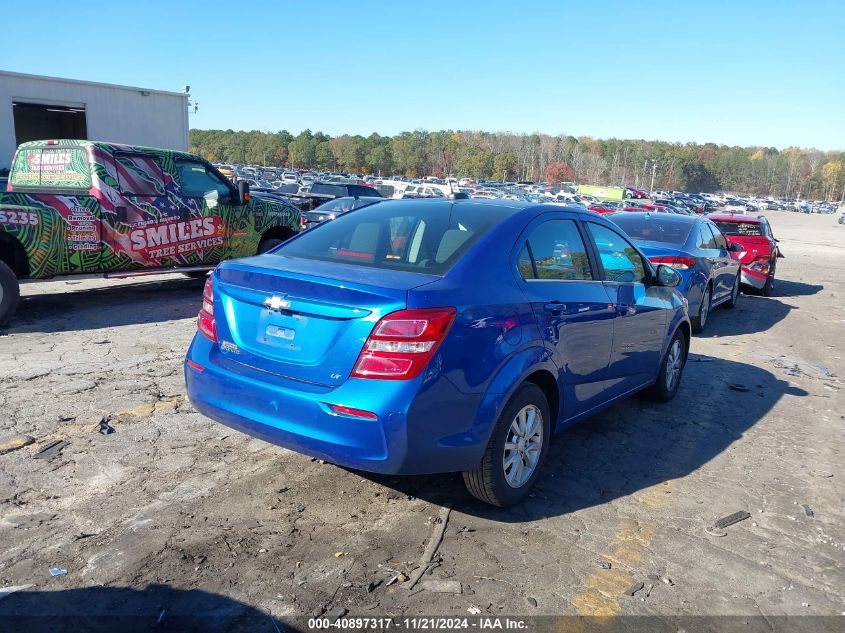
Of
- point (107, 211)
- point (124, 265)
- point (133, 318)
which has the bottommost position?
point (133, 318)

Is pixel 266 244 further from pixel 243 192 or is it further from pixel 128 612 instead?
pixel 128 612

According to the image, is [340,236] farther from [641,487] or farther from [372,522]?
[641,487]

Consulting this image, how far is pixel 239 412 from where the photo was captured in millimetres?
3518

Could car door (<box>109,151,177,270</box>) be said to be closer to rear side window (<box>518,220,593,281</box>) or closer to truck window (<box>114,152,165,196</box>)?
truck window (<box>114,152,165,196</box>)

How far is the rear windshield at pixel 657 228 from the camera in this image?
9305mm

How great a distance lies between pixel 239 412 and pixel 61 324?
5.21 meters

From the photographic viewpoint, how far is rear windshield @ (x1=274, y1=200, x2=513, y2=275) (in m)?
3.75

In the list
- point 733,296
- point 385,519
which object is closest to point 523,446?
point 385,519

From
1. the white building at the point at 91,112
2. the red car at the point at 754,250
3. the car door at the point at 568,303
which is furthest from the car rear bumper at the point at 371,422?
the white building at the point at 91,112

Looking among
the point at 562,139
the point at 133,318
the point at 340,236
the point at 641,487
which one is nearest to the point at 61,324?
the point at 133,318

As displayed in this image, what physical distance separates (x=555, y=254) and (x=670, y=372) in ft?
7.68

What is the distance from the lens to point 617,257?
5.11 m

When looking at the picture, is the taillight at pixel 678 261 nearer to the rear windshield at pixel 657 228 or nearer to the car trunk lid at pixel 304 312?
the rear windshield at pixel 657 228

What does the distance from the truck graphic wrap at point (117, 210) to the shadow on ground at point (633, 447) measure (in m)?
5.43
